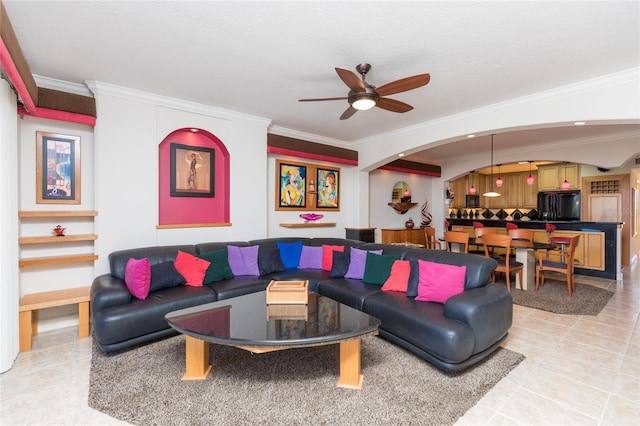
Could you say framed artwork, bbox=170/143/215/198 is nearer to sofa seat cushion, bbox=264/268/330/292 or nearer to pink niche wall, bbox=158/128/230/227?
pink niche wall, bbox=158/128/230/227

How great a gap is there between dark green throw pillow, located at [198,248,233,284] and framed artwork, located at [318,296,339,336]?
1428 millimetres

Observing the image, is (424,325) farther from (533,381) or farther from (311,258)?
(311,258)

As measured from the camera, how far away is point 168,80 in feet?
10.5

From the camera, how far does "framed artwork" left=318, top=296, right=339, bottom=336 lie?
2.07 metres

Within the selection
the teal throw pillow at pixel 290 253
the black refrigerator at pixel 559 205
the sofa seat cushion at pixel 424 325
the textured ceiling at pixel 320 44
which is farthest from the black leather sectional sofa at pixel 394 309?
the black refrigerator at pixel 559 205

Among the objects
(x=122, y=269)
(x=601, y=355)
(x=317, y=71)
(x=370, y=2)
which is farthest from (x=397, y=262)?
(x=122, y=269)

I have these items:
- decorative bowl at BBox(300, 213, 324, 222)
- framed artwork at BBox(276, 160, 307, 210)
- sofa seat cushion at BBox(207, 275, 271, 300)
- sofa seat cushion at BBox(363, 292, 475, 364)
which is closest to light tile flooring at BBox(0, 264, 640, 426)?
sofa seat cushion at BBox(363, 292, 475, 364)

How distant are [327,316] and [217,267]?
1.82 m

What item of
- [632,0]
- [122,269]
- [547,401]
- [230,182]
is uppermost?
[632,0]

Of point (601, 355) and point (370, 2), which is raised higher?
point (370, 2)

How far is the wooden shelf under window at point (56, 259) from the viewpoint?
292 cm

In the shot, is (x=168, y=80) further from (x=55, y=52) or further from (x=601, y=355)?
(x=601, y=355)

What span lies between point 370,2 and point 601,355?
3551mm

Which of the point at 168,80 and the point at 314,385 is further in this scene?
the point at 168,80
